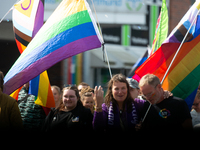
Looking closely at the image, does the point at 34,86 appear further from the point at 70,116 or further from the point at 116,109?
the point at 116,109

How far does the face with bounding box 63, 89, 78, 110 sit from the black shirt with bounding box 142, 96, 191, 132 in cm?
92

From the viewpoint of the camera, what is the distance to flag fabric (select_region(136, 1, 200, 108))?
12.5 ft

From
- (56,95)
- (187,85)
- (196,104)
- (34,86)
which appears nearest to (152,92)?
(187,85)

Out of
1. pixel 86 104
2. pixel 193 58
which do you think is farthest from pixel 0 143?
pixel 193 58

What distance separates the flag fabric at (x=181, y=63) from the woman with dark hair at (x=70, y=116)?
897 mm

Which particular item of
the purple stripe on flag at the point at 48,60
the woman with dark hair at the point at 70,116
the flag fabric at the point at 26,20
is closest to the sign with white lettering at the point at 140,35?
the flag fabric at the point at 26,20

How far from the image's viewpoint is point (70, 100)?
354cm

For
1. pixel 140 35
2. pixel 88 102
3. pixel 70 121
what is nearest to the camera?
pixel 70 121

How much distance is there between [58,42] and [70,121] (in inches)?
41.3

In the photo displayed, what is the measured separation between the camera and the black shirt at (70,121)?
335cm

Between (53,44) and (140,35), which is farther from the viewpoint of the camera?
(140,35)

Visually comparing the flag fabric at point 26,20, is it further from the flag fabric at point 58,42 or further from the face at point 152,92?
the face at point 152,92

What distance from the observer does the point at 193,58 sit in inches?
154

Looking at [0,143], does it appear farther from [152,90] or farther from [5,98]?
[152,90]
